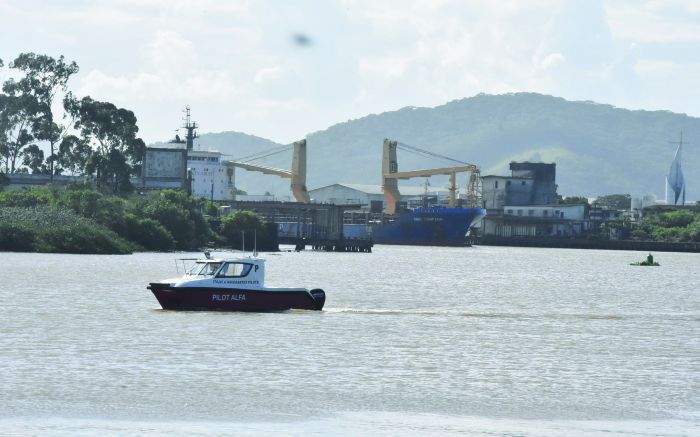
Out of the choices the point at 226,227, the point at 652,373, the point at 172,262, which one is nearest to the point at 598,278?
the point at 172,262

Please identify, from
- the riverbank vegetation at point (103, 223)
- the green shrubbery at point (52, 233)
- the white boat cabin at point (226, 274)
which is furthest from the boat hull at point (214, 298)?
the green shrubbery at point (52, 233)

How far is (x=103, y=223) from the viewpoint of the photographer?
16375cm

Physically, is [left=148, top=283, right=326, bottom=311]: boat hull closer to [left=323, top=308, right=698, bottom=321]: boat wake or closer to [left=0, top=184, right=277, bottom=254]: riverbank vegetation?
[left=323, top=308, right=698, bottom=321]: boat wake

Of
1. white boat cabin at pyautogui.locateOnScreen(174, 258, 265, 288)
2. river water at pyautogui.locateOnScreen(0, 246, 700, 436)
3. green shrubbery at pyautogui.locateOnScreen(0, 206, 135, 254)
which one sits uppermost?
green shrubbery at pyautogui.locateOnScreen(0, 206, 135, 254)

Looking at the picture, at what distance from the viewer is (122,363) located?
172ft

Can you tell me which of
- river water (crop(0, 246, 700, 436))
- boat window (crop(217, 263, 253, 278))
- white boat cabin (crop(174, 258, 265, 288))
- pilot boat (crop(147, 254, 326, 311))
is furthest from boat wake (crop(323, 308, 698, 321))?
boat window (crop(217, 263, 253, 278))

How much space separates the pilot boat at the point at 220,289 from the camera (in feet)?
234

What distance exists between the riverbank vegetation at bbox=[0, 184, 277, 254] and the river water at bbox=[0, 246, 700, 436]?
56.0 m

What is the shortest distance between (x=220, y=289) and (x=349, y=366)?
19.2m

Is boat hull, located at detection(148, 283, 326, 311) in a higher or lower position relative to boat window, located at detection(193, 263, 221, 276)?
lower

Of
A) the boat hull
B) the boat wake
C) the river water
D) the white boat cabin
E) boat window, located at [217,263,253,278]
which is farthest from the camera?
the boat wake

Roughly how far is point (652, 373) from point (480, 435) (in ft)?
55.7

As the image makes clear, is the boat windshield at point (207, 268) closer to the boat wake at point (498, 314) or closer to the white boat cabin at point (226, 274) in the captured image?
the white boat cabin at point (226, 274)

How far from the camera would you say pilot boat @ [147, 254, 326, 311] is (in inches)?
2813
